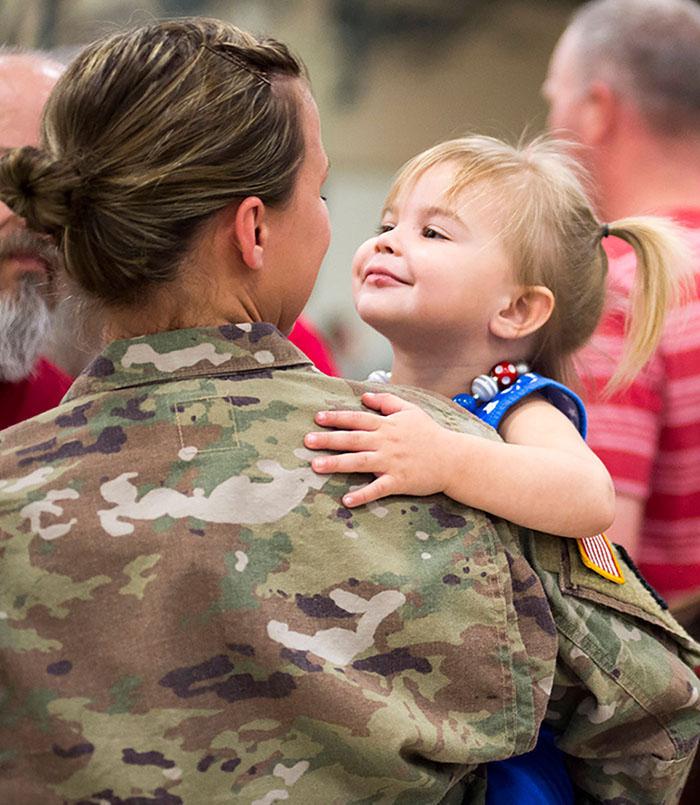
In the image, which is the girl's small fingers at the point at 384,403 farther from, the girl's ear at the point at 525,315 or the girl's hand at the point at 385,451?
the girl's ear at the point at 525,315

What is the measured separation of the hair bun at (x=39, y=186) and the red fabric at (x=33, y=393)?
824 mm

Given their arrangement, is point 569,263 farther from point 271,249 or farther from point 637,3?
point 637,3

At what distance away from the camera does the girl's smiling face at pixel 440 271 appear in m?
1.86

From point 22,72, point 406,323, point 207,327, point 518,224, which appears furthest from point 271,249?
point 22,72

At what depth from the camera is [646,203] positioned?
2891mm

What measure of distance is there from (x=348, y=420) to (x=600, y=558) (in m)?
0.43

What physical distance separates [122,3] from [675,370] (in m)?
5.28

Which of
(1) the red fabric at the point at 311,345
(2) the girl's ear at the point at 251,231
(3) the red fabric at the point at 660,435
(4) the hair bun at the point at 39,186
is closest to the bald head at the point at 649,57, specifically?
(3) the red fabric at the point at 660,435

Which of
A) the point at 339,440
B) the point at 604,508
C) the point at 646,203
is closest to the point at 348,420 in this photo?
the point at 339,440

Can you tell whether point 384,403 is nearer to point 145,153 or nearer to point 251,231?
point 251,231

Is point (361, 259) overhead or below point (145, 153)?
below

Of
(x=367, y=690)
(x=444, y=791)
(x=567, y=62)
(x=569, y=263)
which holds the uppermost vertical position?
(x=567, y=62)

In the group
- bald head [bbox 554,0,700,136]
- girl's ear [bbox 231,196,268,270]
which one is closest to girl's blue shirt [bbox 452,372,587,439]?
girl's ear [bbox 231,196,268,270]

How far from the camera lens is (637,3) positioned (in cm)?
305
